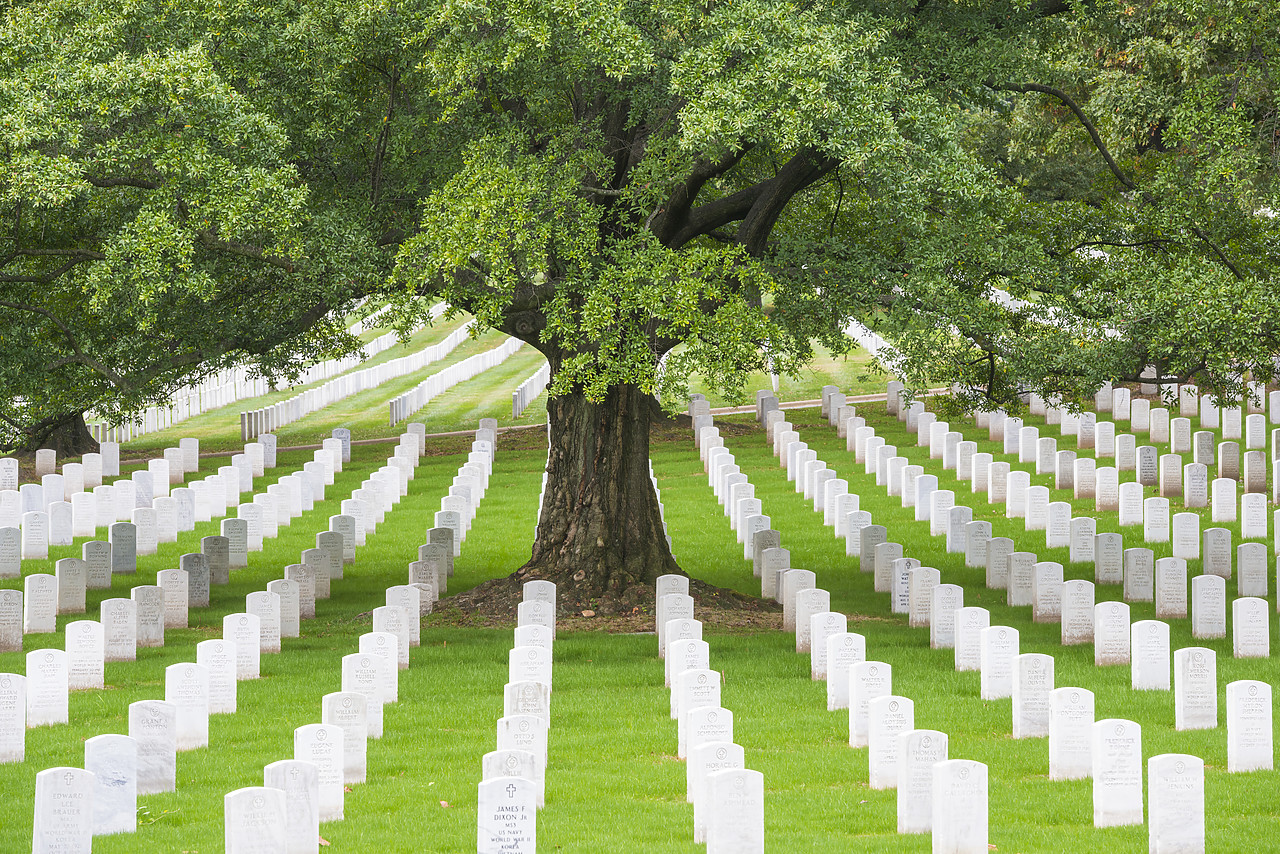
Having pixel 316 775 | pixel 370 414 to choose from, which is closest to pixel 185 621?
pixel 316 775

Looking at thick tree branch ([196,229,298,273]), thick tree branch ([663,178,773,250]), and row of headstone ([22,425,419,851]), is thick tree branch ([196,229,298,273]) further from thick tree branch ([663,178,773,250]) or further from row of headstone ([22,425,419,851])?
thick tree branch ([663,178,773,250])

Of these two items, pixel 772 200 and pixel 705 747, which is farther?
pixel 772 200

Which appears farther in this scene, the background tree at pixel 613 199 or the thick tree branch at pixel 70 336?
the thick tree branch at pixel 70 336

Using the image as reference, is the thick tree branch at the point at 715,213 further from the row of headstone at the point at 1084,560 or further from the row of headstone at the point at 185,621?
the row of headstone at the point at 185,621

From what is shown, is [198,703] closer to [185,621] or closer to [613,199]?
[185,621]

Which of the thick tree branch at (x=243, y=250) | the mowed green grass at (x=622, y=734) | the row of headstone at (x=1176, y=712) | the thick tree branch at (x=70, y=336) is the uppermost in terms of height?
the thick tree branch at (x=243, y=250)

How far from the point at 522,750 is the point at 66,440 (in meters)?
23.6

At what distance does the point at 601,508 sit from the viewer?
17906 mm

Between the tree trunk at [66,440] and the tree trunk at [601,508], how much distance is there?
15073 millimetres

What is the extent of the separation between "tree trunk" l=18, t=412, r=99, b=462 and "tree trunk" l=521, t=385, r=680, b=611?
15073 mm

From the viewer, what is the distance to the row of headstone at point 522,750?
831 centimetres

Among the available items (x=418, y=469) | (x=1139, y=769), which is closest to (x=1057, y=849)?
(x=1139, y=769)

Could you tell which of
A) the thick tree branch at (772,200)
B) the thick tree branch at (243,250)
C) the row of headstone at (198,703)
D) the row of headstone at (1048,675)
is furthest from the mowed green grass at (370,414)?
the row of headstone at (1048,675)

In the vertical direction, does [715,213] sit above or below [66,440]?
above
